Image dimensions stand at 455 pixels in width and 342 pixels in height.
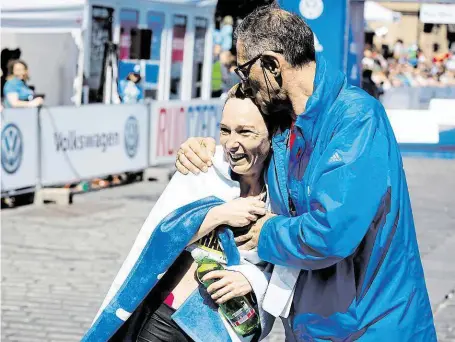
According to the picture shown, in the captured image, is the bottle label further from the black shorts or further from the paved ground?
the paved ground

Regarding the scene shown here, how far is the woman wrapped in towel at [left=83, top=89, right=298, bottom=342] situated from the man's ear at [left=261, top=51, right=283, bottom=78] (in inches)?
10.9

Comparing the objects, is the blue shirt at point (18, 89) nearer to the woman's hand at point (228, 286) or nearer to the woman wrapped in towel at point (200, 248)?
the woman wrapped in towel at point (200, 248)

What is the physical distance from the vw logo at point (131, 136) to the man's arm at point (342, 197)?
11.6 meters

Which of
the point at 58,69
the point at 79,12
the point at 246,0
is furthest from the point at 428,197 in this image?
the point at 246,0

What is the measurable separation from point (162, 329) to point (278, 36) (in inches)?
44.0

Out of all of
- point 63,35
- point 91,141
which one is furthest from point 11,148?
point 63,35

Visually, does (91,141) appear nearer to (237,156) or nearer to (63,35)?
(63,35)

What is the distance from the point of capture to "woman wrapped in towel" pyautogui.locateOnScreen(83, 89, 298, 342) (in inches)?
130

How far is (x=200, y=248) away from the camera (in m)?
3.43

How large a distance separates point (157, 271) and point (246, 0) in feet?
87.2

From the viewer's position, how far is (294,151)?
3.12m

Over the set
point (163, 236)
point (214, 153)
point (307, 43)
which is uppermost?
point (307, 43)

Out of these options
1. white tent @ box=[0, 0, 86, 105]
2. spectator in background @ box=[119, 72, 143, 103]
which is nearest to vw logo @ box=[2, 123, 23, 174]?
white tent @ box=[0, 0, 86, 105]

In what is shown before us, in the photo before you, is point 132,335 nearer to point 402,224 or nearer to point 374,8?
point 402,224
